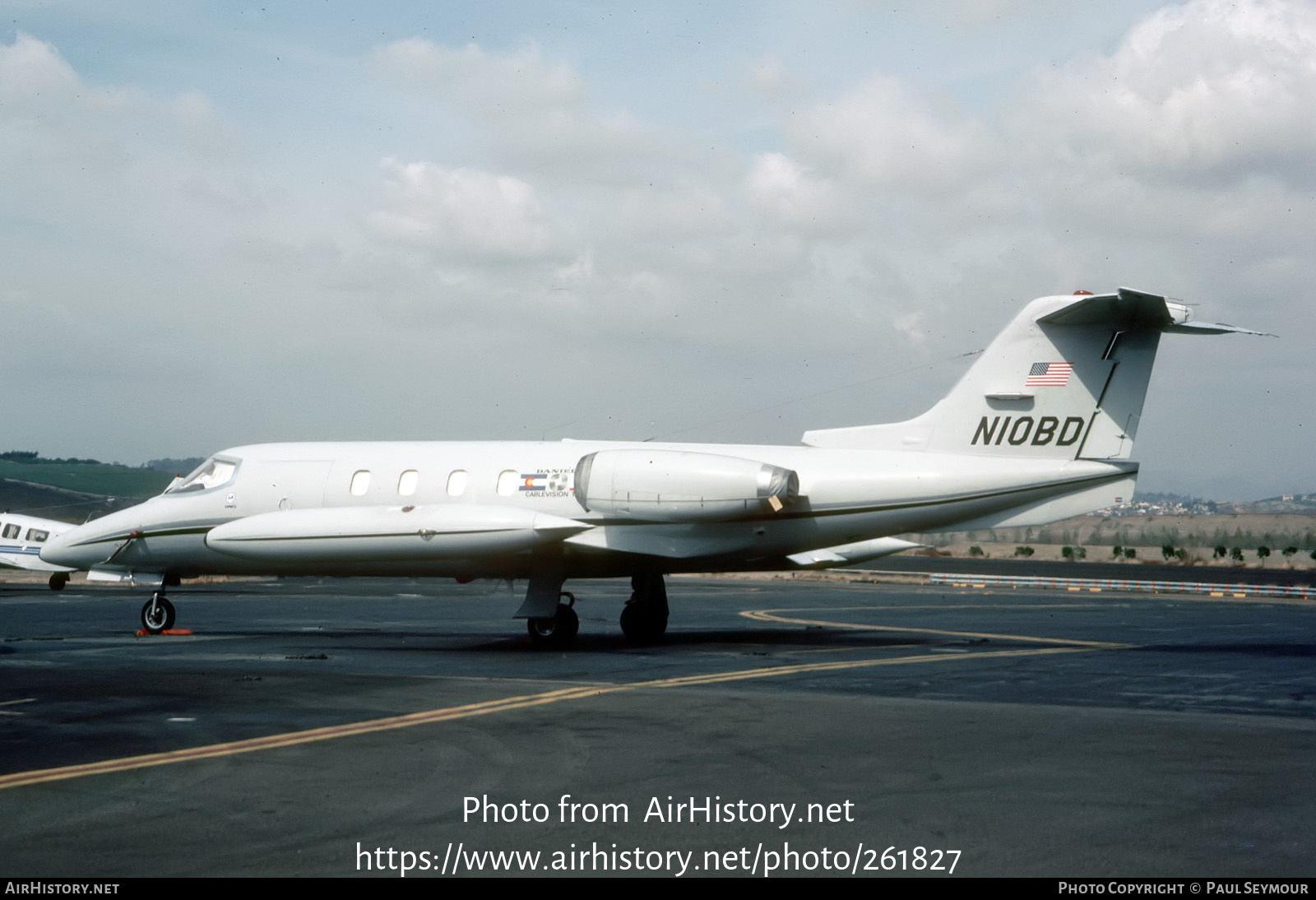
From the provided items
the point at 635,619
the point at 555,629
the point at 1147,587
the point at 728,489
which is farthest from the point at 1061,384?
the point at 1147,587

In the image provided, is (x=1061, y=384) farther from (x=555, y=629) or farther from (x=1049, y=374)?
(x=555, y=629)

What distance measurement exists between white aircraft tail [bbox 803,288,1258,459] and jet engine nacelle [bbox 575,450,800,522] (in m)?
3.08

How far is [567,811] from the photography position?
8.46 m

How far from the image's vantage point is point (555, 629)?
22344 millimetres

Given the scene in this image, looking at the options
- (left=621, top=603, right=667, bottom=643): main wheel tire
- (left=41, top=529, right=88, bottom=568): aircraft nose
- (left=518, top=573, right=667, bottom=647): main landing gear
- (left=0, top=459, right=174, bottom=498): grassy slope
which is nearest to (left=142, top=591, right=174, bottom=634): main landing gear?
(left=41, top=529, right=88, bottom=568): aircraft nose

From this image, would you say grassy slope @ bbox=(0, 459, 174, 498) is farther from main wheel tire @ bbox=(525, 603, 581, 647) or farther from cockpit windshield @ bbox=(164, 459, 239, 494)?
main wheel tire @ bbox=(525, 603, 581, 647)

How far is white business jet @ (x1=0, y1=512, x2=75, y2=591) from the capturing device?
1661 inches

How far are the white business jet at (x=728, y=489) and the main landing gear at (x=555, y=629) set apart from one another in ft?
0.13

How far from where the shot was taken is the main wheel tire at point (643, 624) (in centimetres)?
2264

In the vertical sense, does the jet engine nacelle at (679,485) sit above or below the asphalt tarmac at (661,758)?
above

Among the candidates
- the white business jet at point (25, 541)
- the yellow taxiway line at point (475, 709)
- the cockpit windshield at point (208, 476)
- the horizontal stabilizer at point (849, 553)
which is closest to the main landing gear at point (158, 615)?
the cockpit windshield at point (208, 476)

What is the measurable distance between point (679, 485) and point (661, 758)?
32.6 feet

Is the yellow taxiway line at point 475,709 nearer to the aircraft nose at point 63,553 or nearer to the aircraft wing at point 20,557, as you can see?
the aircraft nose at point 63,553
